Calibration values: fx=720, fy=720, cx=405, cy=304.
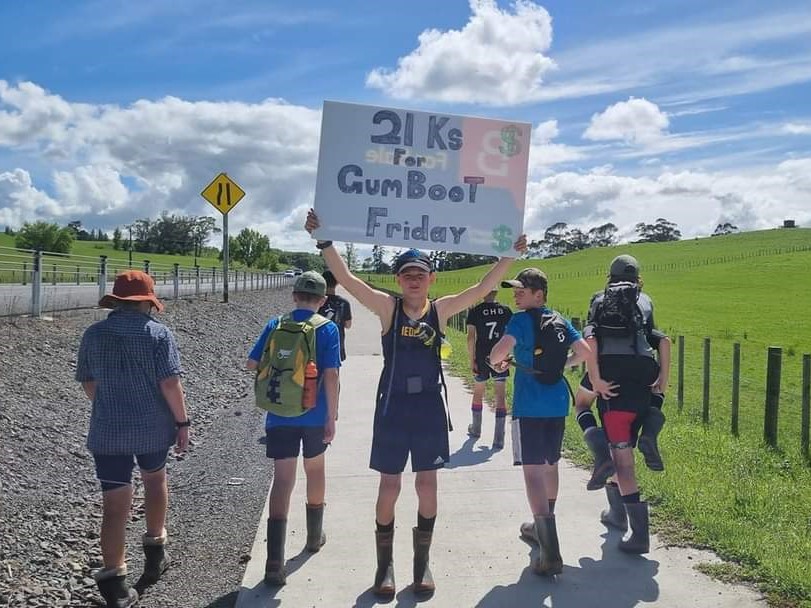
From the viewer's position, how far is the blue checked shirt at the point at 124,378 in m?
3.94

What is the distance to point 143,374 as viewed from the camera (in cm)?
400

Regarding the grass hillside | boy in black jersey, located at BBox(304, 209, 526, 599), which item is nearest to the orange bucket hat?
boy in black jersey, located at BBox(304, 209, 526, 599)

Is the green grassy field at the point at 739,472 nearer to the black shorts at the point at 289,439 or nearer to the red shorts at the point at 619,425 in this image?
the red shorts at the point at 619,425

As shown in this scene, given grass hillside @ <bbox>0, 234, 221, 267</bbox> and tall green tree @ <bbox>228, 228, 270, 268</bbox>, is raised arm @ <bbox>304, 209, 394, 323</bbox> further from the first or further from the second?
tall green tree @ <bbox>228, 228, 270, 268</bbox>

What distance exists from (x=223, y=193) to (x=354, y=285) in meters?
16.4

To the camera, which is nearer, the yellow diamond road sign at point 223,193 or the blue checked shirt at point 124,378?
the blue checked shirt at point 124,378

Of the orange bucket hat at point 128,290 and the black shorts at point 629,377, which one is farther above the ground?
the orange bucket hat at point 128,290

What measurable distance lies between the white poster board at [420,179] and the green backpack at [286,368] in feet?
2.13

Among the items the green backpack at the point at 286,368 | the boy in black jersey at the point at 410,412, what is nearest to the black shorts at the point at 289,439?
the green backpack at the point at 286,368

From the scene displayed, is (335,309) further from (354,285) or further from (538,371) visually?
(538,371)

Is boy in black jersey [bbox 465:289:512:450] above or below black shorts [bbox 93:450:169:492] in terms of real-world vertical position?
above

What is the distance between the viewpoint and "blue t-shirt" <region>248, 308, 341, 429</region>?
4.20m

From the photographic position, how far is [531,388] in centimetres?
438

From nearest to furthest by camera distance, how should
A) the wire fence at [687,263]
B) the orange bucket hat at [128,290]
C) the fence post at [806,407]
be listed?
1. the orange bucket hat at [128,290]
2. the fence post at [806,407]
3. the wire fence at [687,263]
